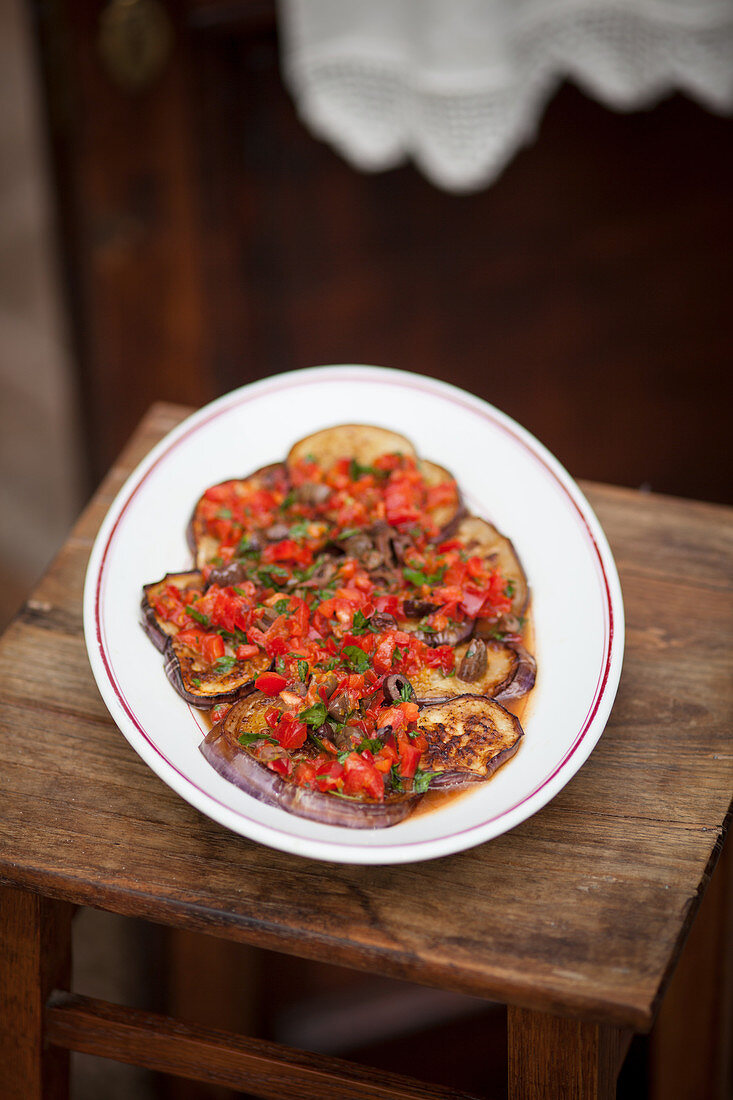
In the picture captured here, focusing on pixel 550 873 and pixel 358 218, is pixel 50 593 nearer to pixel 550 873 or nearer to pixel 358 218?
pixel 550 873

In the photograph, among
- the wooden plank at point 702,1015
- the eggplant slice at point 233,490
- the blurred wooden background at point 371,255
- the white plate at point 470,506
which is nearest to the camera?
the white plate at point 470,506

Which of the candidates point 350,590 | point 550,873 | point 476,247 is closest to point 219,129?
point 476,247

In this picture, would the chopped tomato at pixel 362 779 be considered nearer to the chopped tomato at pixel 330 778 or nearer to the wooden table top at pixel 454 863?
the chopped tomato at pixel 330 778

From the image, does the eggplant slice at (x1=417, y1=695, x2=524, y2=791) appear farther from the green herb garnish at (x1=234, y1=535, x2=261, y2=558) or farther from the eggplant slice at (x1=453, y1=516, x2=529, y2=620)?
the green herb garnish at (x1=234, y1=535, x2=261, y2=558)

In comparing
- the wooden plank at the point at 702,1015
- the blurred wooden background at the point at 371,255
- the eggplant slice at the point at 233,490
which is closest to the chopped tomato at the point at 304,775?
the eggplant slice at the point at 233,490

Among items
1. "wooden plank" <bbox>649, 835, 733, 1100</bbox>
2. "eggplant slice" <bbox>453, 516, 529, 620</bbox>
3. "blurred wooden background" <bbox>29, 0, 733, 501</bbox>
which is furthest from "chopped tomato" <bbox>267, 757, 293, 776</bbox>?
"blurred wooden background" <bbox>29, 0, 733, 501</bbox>

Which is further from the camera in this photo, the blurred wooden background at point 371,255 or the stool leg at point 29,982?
the blurred wooden background at point 371,255
